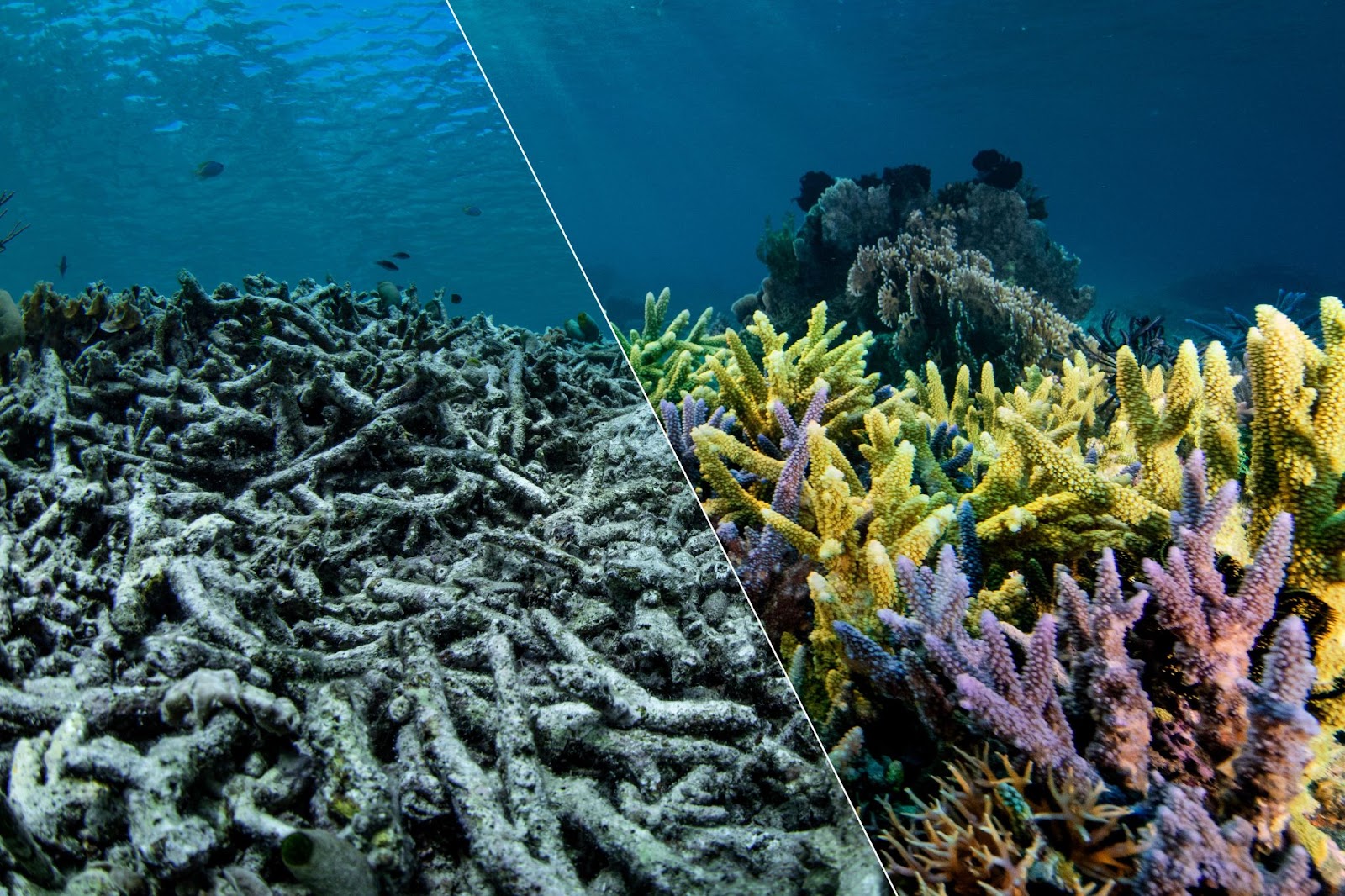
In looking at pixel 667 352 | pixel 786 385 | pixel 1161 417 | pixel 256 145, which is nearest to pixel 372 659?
pixel 786 385

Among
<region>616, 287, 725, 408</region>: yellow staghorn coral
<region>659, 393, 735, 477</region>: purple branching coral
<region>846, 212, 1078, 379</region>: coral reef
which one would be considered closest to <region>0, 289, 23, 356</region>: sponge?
<region>616, 287, 725, 408</region>: yellow staghorn coral

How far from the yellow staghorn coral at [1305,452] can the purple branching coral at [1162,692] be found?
8cm

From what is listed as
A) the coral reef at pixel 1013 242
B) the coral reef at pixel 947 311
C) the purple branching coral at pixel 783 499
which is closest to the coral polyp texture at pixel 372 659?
the purple branching coral at pixel 783 499

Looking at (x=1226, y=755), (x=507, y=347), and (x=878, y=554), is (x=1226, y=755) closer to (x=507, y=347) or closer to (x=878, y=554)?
(x=878, y=554)

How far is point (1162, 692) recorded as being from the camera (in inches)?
30.1

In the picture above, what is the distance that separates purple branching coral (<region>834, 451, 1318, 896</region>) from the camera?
0.53m

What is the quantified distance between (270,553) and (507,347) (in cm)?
216

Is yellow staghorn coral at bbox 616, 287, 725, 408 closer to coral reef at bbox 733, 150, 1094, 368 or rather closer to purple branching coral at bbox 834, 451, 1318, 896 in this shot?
coral reef at bbox 733, 150, 1094, 368

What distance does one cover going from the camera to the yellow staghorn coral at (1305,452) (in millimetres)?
779

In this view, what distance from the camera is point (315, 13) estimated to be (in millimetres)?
8336

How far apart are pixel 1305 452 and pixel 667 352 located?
2.32 metres

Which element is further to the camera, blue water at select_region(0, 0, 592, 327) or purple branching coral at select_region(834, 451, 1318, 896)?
blue water at select_region(0, 0, 592, 327)

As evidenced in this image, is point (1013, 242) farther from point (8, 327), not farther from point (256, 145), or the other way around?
point (256, 145)

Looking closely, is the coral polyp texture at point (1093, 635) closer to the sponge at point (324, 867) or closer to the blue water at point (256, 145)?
the sponge at point (324, 867)
